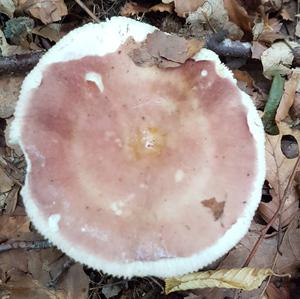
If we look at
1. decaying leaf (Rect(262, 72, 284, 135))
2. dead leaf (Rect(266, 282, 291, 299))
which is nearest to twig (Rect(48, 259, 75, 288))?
dead leaf (Rect(266, 282, 291, 299))

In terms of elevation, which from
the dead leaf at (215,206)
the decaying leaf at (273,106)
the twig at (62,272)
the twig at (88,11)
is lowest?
the twig at (62,272)

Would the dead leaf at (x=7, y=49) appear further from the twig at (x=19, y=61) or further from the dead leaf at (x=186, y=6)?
the dead leaf at (x=186, y=6)

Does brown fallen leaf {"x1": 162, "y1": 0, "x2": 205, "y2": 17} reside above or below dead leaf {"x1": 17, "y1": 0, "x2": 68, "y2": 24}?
below

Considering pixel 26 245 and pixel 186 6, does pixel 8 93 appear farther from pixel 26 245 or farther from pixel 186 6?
pixel 186 6

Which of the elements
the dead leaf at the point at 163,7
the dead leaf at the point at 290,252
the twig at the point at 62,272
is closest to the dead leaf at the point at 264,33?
the dead leaf at the point at 163,7

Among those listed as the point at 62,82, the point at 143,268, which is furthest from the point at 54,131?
the point at 143,268

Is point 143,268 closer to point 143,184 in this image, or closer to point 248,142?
point 143,184

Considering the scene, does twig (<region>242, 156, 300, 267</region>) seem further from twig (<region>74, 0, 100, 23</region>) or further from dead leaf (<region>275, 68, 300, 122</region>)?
twig (<region>74, 0, 100, 23</region>)
